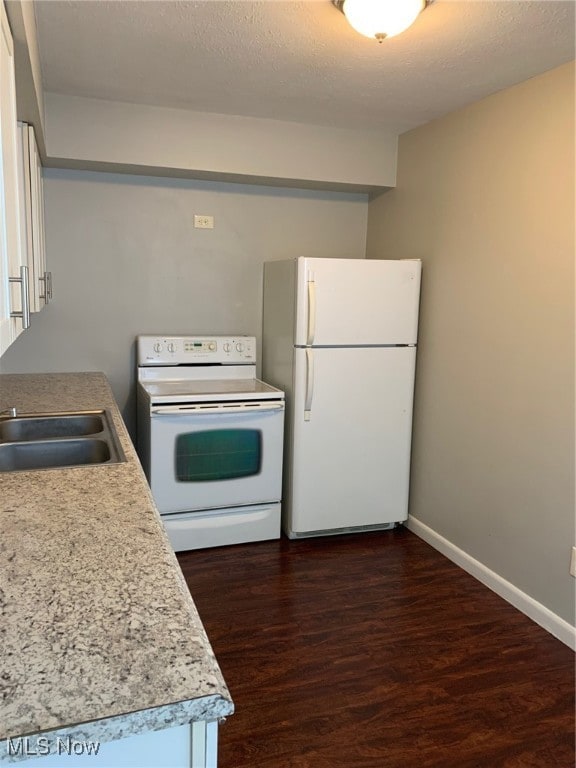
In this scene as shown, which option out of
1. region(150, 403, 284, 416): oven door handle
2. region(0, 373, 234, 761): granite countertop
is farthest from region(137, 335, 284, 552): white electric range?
region(0, 373, 234, 761): granite countertop

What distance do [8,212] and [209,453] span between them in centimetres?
199

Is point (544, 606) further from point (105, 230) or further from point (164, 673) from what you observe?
point (105, 230)

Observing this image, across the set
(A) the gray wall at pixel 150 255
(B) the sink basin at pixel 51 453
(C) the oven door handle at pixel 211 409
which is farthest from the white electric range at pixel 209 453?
(B) the sink basin at pixel 51 453

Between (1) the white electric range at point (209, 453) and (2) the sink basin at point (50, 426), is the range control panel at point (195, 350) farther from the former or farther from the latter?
(2) the sink basin at point (50, 426)

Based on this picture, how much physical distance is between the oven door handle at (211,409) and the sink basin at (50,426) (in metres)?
0.64

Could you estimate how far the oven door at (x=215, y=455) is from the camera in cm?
302

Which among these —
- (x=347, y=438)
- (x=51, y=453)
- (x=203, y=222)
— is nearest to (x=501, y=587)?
(x=347, y=438)

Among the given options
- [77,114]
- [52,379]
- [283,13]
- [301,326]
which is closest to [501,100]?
[283,13]

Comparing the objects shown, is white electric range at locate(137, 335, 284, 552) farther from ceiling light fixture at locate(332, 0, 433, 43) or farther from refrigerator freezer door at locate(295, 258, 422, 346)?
ceiling light fixture at locate(332, 0, 433, 43)

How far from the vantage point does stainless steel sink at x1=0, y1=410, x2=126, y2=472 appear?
192 centimetres

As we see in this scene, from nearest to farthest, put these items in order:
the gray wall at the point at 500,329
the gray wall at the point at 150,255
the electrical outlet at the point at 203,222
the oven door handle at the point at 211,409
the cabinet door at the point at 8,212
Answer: the cabinet door at the point at 8,212, the gray wall at the point at 500,329, the oven door handle at the point at 211,409, the gray wall at the point at 150,255, the electrical outlet at the point at 203,222

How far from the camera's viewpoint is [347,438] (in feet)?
10.6

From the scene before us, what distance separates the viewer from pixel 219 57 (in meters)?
2.29

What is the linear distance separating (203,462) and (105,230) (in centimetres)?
147
